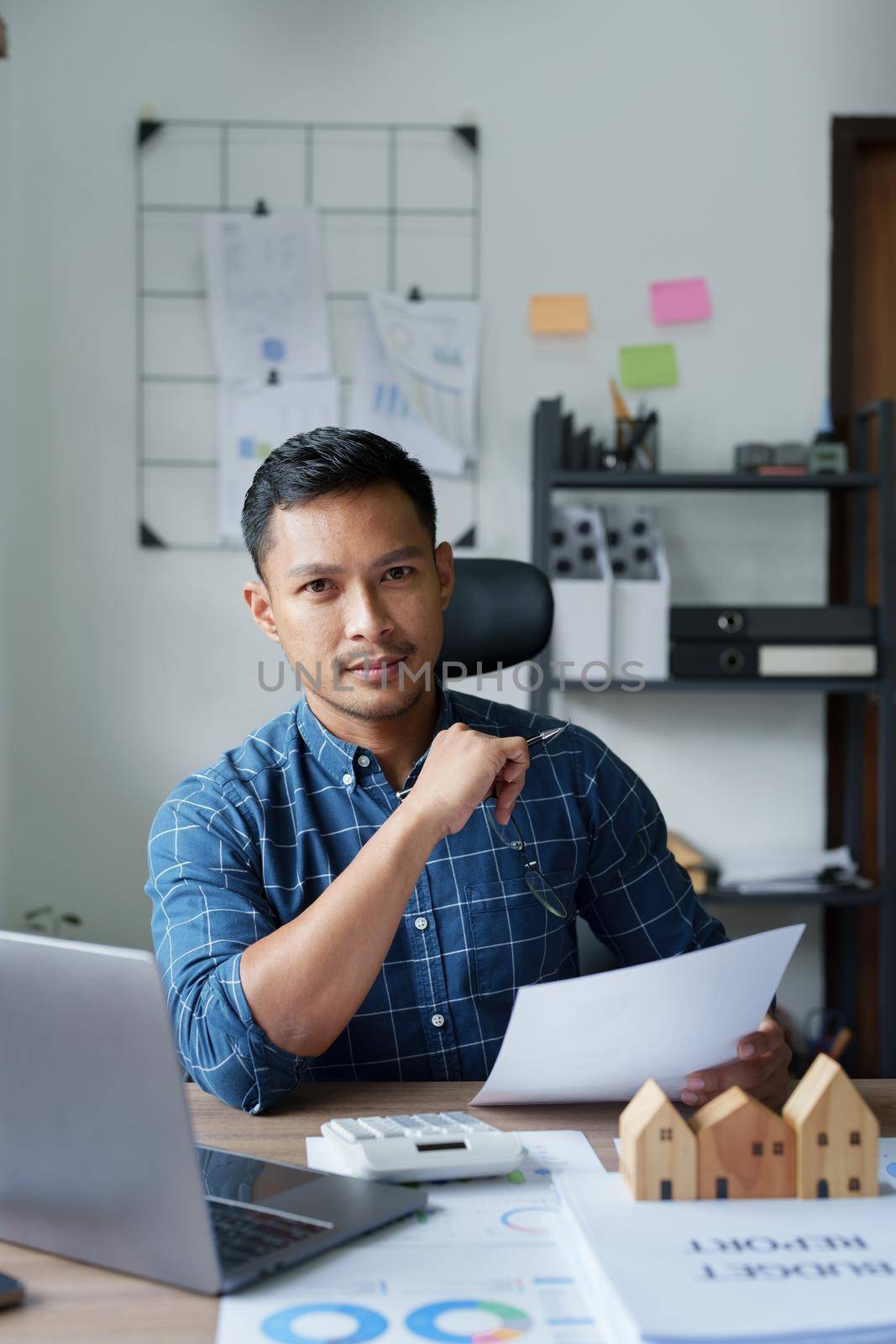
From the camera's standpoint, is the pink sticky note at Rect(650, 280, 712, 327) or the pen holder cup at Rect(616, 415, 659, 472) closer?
the pen holder cup at Rect(616, 415, 659, 472)

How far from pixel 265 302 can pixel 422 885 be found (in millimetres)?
1655

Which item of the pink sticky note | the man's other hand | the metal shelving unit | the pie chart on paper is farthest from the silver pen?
the pink sticky note

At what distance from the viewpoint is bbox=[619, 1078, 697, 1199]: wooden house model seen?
0.74 metres

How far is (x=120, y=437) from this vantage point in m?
2.54

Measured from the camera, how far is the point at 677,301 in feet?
8.41

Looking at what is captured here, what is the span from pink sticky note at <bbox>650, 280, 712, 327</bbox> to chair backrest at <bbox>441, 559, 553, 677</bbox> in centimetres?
126

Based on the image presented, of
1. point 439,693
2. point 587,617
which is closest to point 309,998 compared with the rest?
point 439,693

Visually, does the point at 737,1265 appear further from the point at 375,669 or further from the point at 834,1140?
the point at 375,669

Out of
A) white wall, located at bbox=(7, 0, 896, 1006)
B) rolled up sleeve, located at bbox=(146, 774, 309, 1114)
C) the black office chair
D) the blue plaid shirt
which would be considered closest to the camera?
rolled up sleeve, located at bbox=(146, 774, 309, 1114)

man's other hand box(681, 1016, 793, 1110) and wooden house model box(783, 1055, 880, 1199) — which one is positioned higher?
wooden house model box(783, 1055, 880, 1199)

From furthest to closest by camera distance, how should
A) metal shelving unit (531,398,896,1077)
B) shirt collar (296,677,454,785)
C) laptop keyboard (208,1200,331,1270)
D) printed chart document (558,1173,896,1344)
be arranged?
metal shelving unit (531,398,896,1077) → shirt collar (296,677,454,785) → laptop keyboard (208,1200,331,1270) → printed chart document (558,1173,896,1344)

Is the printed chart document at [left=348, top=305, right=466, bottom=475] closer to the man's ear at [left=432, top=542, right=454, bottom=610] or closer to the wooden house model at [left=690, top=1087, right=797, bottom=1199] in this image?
the man's ear at [left=432, top=542, right=454, bottom=610]

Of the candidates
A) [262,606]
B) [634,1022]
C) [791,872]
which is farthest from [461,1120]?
[791,872]

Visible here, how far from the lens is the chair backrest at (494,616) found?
4.88 ft
